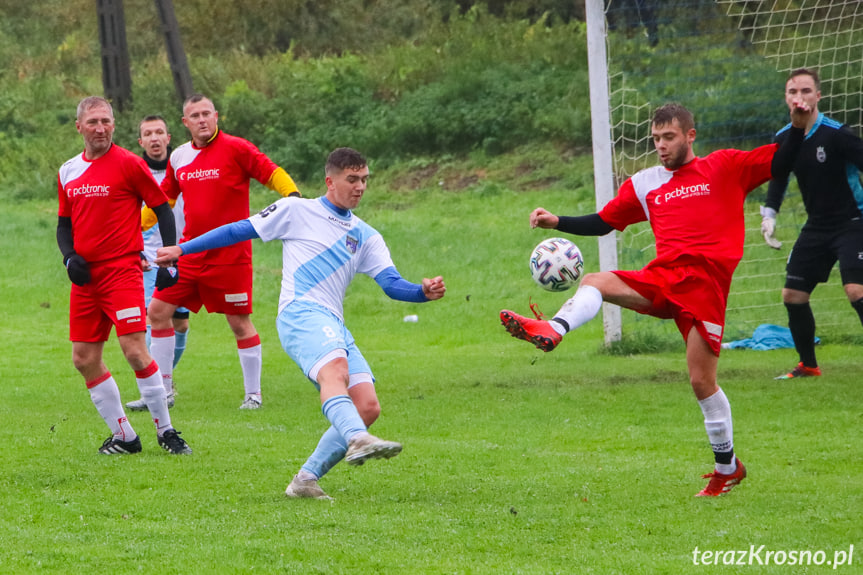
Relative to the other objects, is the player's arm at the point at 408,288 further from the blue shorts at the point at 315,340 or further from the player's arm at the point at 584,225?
the player's arm at the point at 584,225

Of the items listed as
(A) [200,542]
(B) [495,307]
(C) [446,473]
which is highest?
(A) [200,542]

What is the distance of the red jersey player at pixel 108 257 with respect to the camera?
738 cm

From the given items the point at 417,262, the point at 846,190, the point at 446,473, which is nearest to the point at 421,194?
the point at 417,262

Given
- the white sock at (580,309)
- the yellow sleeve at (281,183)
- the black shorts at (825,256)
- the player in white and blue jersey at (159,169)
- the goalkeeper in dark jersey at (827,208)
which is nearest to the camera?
the white sock at (580,309)

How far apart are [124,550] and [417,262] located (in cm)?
1283

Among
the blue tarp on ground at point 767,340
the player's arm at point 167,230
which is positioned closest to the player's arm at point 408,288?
the player's arm at point 167,230

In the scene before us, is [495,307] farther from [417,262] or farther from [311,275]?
[311,275]

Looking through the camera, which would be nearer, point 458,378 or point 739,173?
point 739,173

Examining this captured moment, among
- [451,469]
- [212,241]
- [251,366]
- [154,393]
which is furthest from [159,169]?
[451,469]

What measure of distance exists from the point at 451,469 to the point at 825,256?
4.48 meters

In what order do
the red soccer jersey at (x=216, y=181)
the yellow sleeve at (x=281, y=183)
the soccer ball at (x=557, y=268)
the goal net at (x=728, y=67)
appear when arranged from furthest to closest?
the goal net at (x=728, y=67) < the red soccer jersey at (x=216, y=181) < the yellow sleeve at (x=281, y=183) < the soccer ball at (x=557, y=268)

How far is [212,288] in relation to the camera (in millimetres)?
9633

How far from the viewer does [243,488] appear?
6500 mm

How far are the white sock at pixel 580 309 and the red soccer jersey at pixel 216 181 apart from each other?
4.18 m
